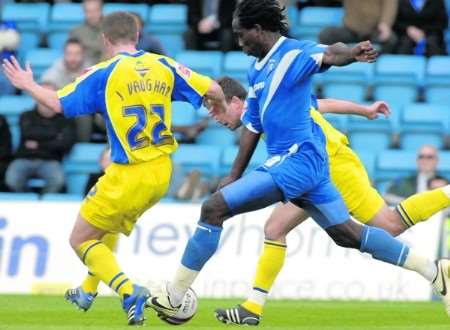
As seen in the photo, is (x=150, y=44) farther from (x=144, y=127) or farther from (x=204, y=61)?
(x=144, y=127)

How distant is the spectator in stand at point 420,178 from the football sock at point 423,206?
12.5 feet

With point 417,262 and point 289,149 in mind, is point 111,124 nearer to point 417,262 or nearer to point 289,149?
point 289,149

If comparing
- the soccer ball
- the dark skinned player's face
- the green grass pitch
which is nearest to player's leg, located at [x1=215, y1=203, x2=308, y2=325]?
the green grass pitch

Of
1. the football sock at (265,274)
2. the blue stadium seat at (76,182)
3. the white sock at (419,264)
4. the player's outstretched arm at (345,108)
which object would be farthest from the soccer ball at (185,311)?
the blue stadium seat at (76,182)

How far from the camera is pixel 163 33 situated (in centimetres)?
1741

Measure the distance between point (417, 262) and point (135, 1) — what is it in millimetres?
9174

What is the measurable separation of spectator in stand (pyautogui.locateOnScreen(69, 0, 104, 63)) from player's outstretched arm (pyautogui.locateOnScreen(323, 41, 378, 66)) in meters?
8.10

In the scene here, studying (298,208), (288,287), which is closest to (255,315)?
(298,208)

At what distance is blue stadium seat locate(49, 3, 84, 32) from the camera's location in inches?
693

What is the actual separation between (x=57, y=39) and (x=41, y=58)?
724 mm

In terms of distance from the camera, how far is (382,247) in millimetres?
9281

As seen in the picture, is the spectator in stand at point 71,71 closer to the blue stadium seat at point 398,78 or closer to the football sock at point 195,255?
the blue stadium seat at point 398,78

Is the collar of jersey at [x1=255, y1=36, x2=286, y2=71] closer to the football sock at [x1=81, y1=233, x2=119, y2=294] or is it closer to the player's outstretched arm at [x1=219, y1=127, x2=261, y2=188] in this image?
the player's outstretched arm at [x1=219, y1=127, x2=261, y2=188]

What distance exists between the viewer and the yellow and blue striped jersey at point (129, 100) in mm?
9391
